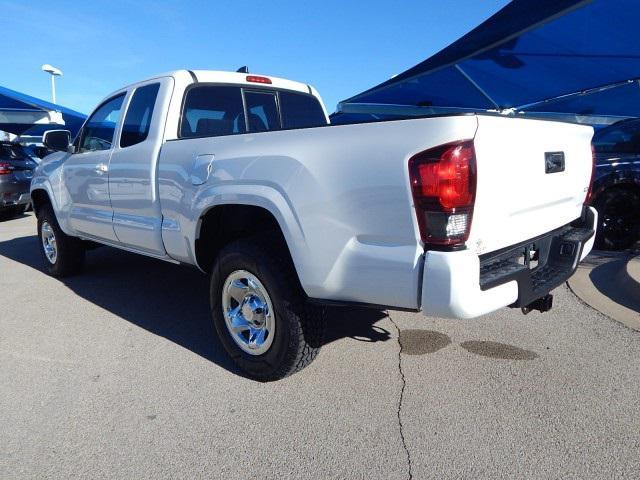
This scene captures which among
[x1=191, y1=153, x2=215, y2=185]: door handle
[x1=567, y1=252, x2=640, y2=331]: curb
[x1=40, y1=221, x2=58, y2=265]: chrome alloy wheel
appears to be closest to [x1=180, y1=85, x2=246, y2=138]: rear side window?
[x1=191, y1=153, x2=215, y2=185]: door handle

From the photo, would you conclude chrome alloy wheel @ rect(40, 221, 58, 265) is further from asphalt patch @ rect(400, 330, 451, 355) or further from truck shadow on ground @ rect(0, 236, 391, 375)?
asphalt patch @ rect(400, 330, 451, 355)

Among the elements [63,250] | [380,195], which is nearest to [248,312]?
[380,195]

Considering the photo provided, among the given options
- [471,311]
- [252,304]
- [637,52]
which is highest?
[637,52]

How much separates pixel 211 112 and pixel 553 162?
2553 millimetres

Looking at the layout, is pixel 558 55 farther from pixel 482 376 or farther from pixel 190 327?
pixel 190 327

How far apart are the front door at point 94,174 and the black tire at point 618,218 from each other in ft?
18.0

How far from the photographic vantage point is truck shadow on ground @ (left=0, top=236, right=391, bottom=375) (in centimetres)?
366

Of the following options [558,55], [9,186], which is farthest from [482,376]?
[9,186]

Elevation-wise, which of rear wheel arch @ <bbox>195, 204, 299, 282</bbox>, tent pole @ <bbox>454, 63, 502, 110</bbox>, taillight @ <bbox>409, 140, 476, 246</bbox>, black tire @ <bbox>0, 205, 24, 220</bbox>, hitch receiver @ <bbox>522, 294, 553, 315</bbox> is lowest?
black tire @ <bbox>0, 205, 24, 220</bbox>

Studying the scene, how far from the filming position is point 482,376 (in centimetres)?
297

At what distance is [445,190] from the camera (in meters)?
2.02

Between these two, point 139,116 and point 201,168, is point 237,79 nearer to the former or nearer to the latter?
point 139,116

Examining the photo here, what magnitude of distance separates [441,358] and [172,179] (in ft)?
7.25

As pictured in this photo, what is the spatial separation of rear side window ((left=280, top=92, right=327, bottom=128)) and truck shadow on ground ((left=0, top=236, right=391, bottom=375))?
1.78 meters
